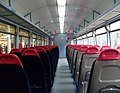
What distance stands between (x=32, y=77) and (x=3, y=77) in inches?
73.6

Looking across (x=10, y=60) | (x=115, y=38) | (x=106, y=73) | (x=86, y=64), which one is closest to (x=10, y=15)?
(x=86, y=64)

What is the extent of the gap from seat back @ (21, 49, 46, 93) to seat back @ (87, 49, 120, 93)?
1634 mm

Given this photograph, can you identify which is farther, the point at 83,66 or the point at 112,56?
the point at 83,66

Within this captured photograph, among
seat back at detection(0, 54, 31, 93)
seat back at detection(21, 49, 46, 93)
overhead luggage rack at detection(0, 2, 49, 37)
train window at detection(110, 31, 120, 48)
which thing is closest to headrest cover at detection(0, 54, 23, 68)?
seat back at detection(0, 54, 31, 93)

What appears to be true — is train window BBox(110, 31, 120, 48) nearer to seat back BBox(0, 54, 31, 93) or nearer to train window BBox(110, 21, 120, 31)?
train window BBox(110, 21, 120, 31)

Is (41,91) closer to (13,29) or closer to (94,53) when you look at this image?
(94,53)

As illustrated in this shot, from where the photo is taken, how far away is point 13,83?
8.66 feet

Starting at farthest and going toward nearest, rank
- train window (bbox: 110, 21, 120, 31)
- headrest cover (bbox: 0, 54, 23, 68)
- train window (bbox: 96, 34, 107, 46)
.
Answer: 1. train window (bbox: 96, 34, 107, 46)
2. train window (bbox: 110, 21, 120, 31)
3. headrest cover (bbox: 0, 54, 23, 68)

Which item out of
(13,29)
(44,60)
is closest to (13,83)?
(44,60)

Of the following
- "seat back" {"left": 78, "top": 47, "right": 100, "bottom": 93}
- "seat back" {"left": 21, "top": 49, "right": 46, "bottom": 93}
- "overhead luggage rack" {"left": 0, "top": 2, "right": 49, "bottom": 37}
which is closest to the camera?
"seat back" {"left": 21, "top": 49, "right": 46, "bottom": 93}

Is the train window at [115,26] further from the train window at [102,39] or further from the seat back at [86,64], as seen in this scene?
the seat back at [86,64]

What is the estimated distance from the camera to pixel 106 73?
291 centimetres

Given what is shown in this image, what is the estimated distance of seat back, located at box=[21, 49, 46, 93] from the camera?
4.27 metres

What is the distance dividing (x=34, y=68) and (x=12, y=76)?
5.68 ft
